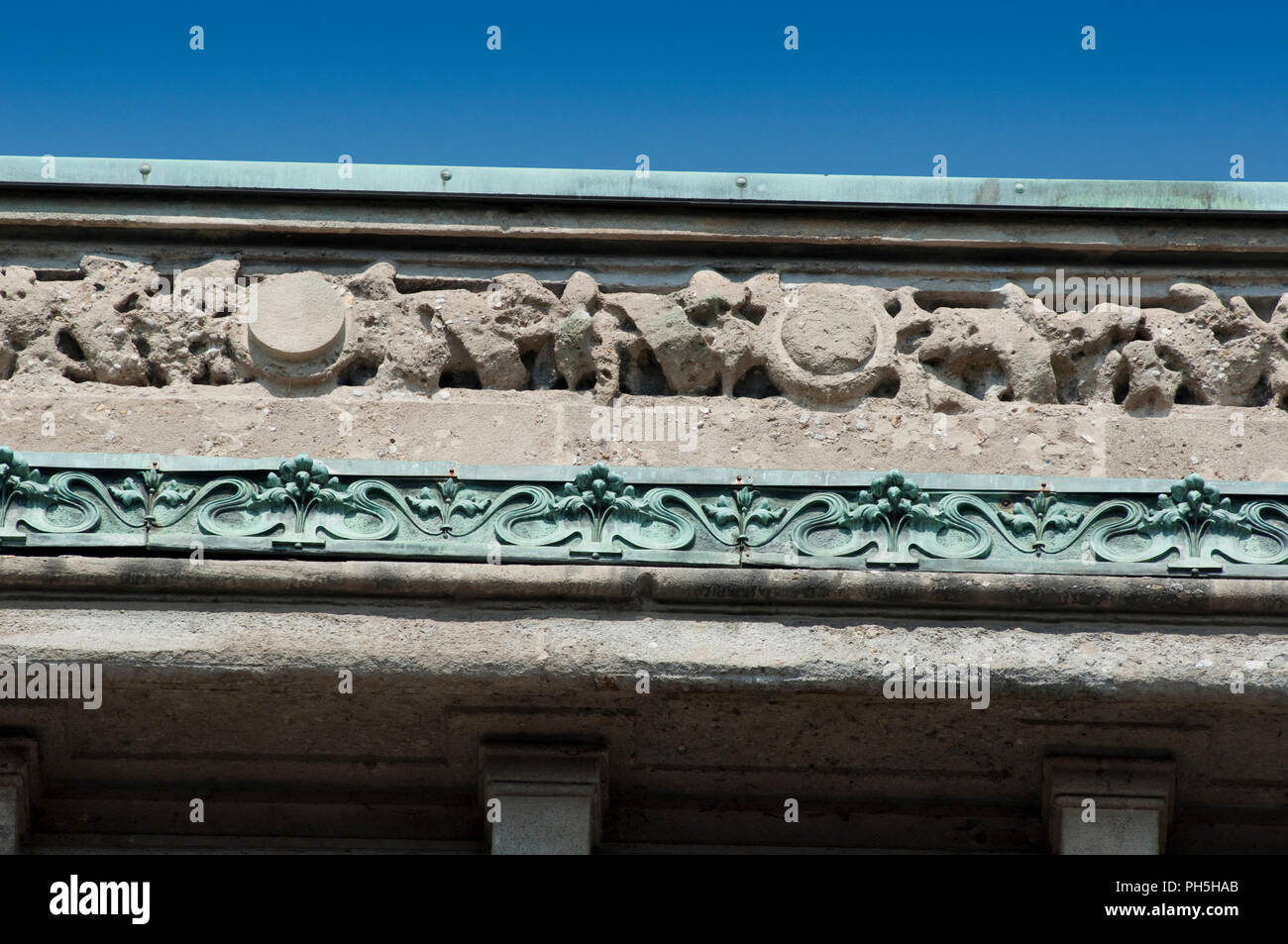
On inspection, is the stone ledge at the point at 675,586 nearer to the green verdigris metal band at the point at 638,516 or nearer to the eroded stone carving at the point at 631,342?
the green verdigris metal band at the point at 638,516

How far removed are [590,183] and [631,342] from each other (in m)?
0.54

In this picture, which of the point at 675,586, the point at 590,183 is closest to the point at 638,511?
the point at 675,586

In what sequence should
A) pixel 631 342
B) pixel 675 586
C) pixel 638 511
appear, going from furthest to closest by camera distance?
pixel 631 342, pixel 638 511, pixel 675 586

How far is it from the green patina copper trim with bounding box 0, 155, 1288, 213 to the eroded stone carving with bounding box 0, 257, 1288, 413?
0.27 meters

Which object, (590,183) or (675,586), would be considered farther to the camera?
(590,183)

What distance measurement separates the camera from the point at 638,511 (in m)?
6.84

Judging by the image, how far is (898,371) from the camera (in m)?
7.54

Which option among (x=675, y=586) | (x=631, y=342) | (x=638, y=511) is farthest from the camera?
(x=631, y=342)

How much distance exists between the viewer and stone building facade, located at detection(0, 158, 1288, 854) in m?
6.63

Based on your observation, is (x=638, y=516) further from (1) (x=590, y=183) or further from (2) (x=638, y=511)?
(1) (x=590, y=183)

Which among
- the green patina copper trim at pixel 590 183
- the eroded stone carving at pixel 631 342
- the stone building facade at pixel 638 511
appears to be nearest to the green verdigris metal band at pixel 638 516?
the stone building facade at pixel 638 511

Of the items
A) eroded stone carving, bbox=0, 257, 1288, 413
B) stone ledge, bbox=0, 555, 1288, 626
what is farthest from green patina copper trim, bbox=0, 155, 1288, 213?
stone ledge, bbox=0, 555, 1288, 626

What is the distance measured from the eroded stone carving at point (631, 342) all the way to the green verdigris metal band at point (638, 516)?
2.19 ft

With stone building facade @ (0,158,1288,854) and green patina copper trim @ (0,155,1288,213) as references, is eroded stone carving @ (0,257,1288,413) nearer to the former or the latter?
stone building facade @ (0,158,1288,854)
